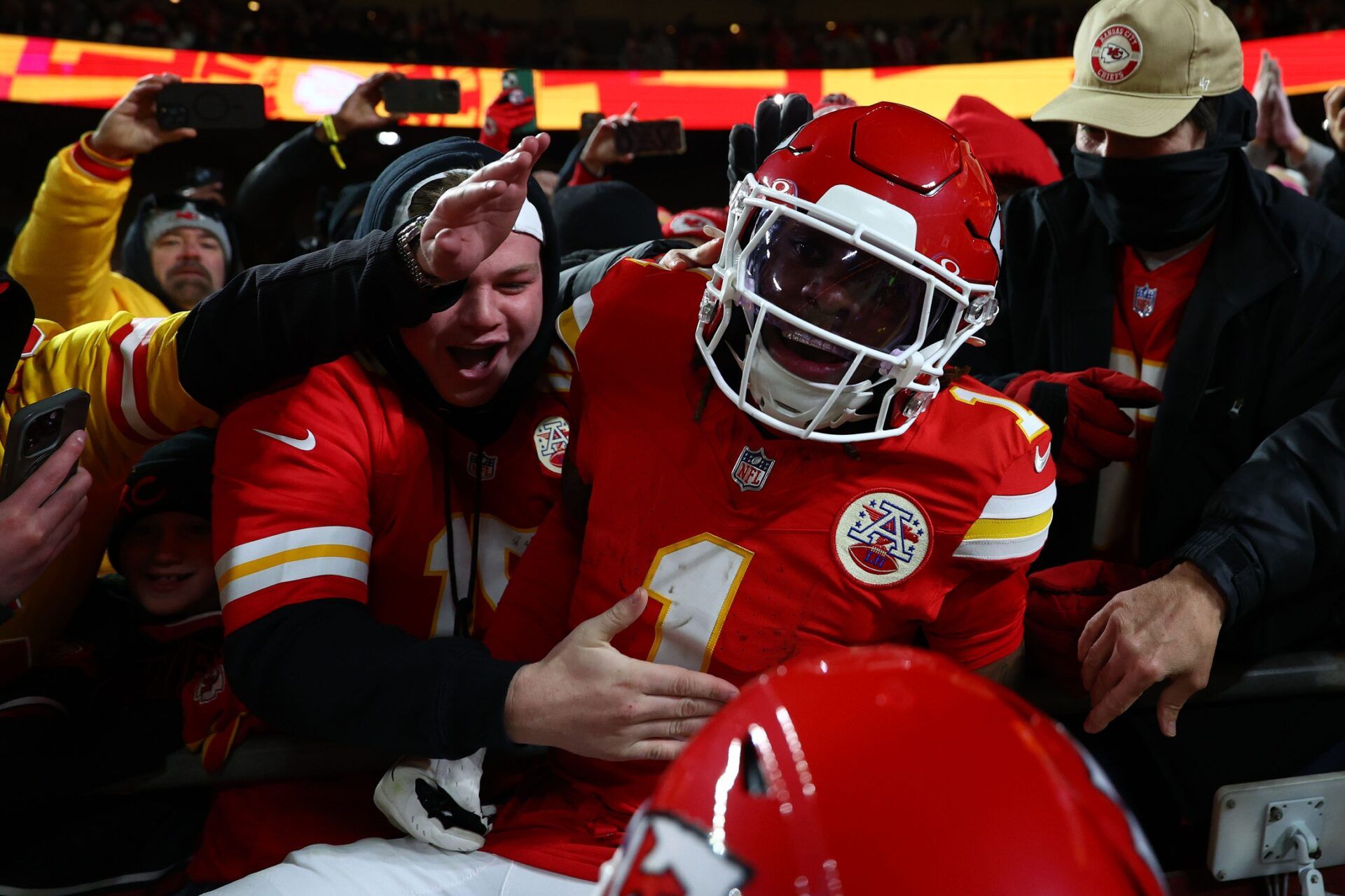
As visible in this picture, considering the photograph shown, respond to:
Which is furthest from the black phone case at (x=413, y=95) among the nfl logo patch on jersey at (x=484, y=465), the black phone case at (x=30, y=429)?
the black phone case at (x=30, y=429)

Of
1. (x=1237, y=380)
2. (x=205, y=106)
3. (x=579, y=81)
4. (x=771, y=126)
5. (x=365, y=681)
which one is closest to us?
(x=365, y=681)

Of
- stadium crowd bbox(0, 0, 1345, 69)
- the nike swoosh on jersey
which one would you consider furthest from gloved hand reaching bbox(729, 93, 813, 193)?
stadium crowd bbox(0, 0, 1345, 69)

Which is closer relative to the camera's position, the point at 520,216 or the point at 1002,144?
the point at 520,216

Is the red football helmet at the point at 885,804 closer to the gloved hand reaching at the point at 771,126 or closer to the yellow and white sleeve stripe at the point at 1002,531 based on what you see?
the yellow and white sleeve stripe at the point at 1002,531

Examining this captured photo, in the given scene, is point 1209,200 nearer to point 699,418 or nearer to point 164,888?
point 699,418

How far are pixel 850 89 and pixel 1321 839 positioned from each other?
34.0ft

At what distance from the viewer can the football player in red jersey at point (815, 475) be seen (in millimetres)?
1316

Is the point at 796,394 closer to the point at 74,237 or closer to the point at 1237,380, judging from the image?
the point at 1237,380

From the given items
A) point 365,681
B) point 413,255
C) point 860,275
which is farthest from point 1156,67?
point 365,681

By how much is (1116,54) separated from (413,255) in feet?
4.55

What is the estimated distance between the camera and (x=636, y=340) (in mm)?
1508

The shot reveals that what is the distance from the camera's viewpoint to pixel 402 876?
4.33ft

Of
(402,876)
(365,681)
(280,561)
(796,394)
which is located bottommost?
(402,876)

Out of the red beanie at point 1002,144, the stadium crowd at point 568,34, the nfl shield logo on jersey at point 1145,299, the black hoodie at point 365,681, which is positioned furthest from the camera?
the stadium crowd at point 568,34
